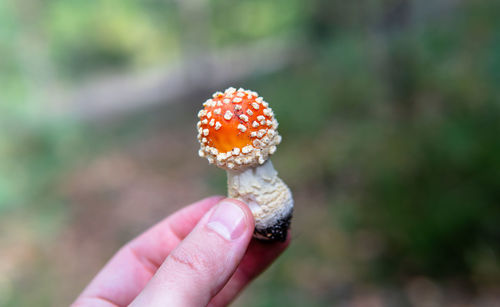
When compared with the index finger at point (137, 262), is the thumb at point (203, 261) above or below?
above

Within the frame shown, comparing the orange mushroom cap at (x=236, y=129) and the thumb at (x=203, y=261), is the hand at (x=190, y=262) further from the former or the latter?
the orange mushroom cap at (x=236, y=129)

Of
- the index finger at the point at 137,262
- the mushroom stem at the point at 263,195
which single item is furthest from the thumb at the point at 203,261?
the index finger at the point at 137,262

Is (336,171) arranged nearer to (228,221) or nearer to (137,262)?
(137,262)

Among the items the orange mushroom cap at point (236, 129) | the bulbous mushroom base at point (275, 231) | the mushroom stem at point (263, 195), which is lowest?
the bulbous mushroom base at point (275, 231)

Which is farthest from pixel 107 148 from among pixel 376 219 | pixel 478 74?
pixel 478 74

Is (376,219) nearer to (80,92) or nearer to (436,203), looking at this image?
(436,203)
